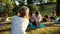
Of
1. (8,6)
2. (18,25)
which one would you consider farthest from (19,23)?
(8,6)

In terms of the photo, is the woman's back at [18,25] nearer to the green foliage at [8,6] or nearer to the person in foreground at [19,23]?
the person in foreground at [19,23]

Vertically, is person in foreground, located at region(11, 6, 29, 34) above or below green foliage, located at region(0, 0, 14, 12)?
above

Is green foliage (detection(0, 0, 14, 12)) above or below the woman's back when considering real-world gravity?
below

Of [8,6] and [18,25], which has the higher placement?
[18,25]

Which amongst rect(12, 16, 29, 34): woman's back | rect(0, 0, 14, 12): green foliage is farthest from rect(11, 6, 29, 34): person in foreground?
rect(0, 0, 14, 12): green foliage

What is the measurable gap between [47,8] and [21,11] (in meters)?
23.5

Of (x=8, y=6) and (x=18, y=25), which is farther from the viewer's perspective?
(x=8, y=6)

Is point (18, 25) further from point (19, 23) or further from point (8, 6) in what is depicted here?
point (8, 6)

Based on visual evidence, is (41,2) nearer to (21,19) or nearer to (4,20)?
(4,20)

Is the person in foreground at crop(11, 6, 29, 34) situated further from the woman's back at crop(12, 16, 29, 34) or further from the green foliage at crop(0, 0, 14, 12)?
the green foliage at crop(0, 0, 14, 12)

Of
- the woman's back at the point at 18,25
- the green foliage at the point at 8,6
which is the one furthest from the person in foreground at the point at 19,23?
the green foliage at the point at 8,6

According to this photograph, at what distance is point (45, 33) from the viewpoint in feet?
34.1

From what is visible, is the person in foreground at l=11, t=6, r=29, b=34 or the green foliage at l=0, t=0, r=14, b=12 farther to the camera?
the green foliage at l=0, t=0, r=14, b=12

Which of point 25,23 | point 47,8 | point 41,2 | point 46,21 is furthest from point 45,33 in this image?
point 41,2
